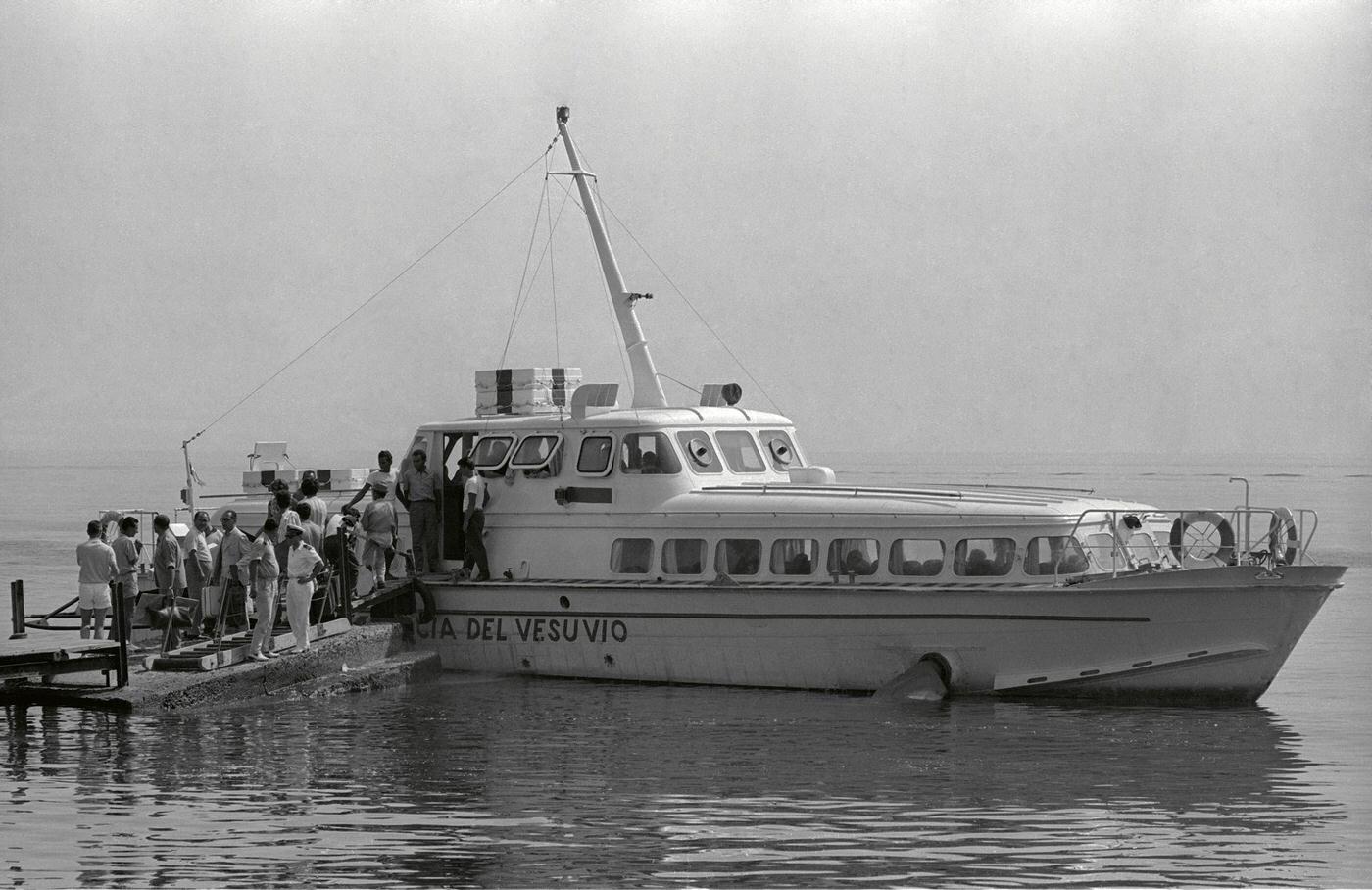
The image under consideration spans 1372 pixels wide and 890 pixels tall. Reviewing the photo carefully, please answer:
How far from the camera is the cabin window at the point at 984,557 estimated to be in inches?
784

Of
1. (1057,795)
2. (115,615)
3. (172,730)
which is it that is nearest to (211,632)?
(115,615)

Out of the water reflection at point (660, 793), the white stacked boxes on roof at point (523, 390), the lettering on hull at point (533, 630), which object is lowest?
the water reflection at point (660, 793)

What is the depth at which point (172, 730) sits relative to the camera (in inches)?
728

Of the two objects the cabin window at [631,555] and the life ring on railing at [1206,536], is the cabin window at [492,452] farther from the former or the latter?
the life ring on railing at [1206,536]

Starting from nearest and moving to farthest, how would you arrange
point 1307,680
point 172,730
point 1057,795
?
1. point 1057,795
2. point 172,730
3. point 1307,680

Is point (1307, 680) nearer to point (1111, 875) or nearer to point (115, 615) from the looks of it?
point (1111, 875)

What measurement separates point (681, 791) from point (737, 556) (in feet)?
18.9

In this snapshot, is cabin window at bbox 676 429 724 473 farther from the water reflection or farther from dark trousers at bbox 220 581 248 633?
dark trousers at bbox 220 581 248 633

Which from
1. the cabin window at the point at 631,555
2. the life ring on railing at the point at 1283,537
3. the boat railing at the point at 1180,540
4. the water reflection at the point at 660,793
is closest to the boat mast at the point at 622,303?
the cabin window at the point at 631,555

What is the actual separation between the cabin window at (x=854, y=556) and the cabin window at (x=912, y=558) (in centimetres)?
22

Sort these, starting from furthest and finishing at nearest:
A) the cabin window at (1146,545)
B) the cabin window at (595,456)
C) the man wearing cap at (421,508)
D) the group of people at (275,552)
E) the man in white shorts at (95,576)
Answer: the man wearing cap at (421,508) < the cabin window at (595,456) < the man in white shorts at (95,576) < the group of people at (275,552) < the cabin window at (1146,545)

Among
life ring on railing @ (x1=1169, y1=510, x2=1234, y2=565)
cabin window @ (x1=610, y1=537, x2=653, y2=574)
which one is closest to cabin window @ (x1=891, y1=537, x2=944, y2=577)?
life ring on railing @ (x1=1169, y1=510, x2=1234, y2=565)

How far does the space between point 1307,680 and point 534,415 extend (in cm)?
1111

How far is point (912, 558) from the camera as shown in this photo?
805 inches
